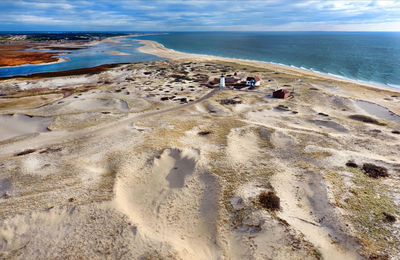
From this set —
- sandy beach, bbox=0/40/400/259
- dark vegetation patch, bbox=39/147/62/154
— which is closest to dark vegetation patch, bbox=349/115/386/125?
sandy beach, bbox=0/40/400/259

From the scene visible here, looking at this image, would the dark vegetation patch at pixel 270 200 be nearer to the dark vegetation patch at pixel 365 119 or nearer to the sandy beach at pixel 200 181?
the sandy beach at pixel 200 181

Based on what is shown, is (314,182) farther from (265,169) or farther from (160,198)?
(160,198)

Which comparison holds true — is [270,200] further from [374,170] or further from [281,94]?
[281,94]

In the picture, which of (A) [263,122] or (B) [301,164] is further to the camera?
(A) [263,122]

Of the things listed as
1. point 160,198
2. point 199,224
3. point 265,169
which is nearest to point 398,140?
point 265,169

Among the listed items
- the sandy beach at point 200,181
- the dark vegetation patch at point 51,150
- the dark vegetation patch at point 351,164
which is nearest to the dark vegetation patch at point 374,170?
the sandy beach at point 200,181

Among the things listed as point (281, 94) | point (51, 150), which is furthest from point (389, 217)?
point (51, 150)
